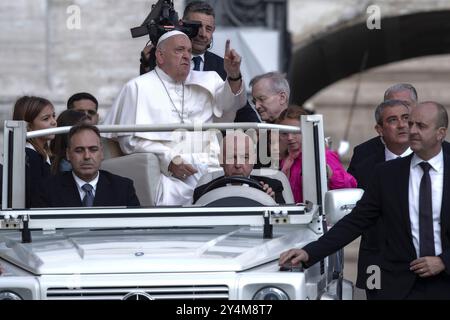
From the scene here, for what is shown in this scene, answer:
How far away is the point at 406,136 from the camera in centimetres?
1132

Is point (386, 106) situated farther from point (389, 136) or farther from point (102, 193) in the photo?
point (102, 193)

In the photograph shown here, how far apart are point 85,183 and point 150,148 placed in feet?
2.19

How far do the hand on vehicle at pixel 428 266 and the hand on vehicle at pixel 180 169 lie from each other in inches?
78.0

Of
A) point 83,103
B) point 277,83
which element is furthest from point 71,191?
point 83,103

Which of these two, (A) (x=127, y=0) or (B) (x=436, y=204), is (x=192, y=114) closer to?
(B) (x=436, y=204)

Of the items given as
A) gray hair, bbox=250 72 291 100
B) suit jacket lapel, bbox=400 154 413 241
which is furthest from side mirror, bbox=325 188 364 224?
gray hair, bbox=250 72 291 100

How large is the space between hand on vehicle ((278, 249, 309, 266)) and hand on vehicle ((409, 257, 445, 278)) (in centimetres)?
61

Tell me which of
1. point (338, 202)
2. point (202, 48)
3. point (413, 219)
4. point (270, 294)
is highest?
point (202, 48)

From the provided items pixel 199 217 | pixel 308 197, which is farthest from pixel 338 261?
pixel 199 217

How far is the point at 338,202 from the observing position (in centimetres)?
919

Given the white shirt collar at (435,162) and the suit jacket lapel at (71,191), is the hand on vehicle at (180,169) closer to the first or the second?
the suit jacket lapel at (71,191)

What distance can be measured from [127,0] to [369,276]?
17448mm

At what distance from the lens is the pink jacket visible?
34.7ft
